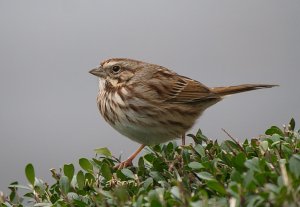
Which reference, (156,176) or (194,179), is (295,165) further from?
(156,176)

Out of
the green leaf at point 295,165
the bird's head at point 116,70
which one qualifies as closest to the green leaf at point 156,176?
the green leaf at point 295,165

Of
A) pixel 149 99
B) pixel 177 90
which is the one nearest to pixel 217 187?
pixel 149 99

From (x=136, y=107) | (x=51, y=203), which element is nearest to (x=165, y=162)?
(x=51, y=203)

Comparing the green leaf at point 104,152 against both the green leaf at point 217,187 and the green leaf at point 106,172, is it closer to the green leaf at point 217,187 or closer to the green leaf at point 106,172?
the green leaf at point 106,172

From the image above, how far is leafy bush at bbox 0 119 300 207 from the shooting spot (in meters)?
2.07

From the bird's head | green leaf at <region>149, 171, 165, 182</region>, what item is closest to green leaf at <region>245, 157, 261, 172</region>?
green leaf at <region>149, 171, 165, 182</region>

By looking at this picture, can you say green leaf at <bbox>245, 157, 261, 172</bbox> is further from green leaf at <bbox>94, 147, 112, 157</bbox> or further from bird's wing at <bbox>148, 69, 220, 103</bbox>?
bird's wing at <bbox>148, 69, 220, 103</bbox>

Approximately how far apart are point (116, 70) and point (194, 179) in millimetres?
2560

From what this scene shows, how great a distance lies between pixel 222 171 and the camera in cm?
257

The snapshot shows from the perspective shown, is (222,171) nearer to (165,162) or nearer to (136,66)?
(165,162)

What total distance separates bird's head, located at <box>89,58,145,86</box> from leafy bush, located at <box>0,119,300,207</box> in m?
1.61

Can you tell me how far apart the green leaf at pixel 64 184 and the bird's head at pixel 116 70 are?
7.15 ft

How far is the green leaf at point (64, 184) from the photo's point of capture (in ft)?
9.37

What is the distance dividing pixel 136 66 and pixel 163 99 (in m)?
0.42
